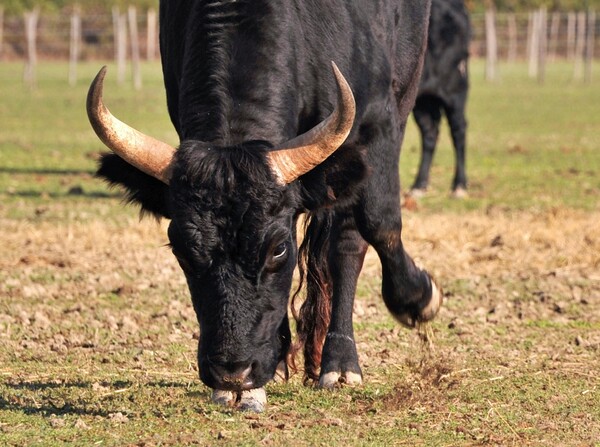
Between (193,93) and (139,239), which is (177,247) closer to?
(193,93)

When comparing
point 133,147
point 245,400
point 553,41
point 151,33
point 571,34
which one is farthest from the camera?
point 553,41

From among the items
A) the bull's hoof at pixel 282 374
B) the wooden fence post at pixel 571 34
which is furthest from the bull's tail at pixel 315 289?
the wooden fence post at pixel 571 34

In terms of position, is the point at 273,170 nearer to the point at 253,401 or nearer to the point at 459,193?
the point at 253,401

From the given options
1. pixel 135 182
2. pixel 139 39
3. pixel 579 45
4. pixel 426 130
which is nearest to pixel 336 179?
pixel 135 182

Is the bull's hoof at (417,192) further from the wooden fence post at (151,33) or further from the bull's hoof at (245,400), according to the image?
the wooden fence post at (151,33)

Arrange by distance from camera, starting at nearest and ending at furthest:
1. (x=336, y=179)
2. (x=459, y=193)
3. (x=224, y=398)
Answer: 1. (x=336, y=179)
2. (x=224, y=398)
3. (x=459, y=193)

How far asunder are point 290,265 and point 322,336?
130 centimetres

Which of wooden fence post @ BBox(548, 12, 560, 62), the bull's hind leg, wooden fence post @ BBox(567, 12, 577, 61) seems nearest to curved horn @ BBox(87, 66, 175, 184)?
the bull's hind leg

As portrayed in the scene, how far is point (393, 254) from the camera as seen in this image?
5.83m

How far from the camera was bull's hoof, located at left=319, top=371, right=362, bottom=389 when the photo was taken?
5.70 m

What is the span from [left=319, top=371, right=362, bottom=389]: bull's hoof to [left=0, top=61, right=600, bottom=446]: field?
8 cm

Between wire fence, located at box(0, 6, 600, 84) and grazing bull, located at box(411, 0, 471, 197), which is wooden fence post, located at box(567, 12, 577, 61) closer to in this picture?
wire fence, located at box(0, 6, 600, 84)

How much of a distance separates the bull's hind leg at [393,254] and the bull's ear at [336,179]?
0.57 metres

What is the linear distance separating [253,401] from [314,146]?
122 centimetres
